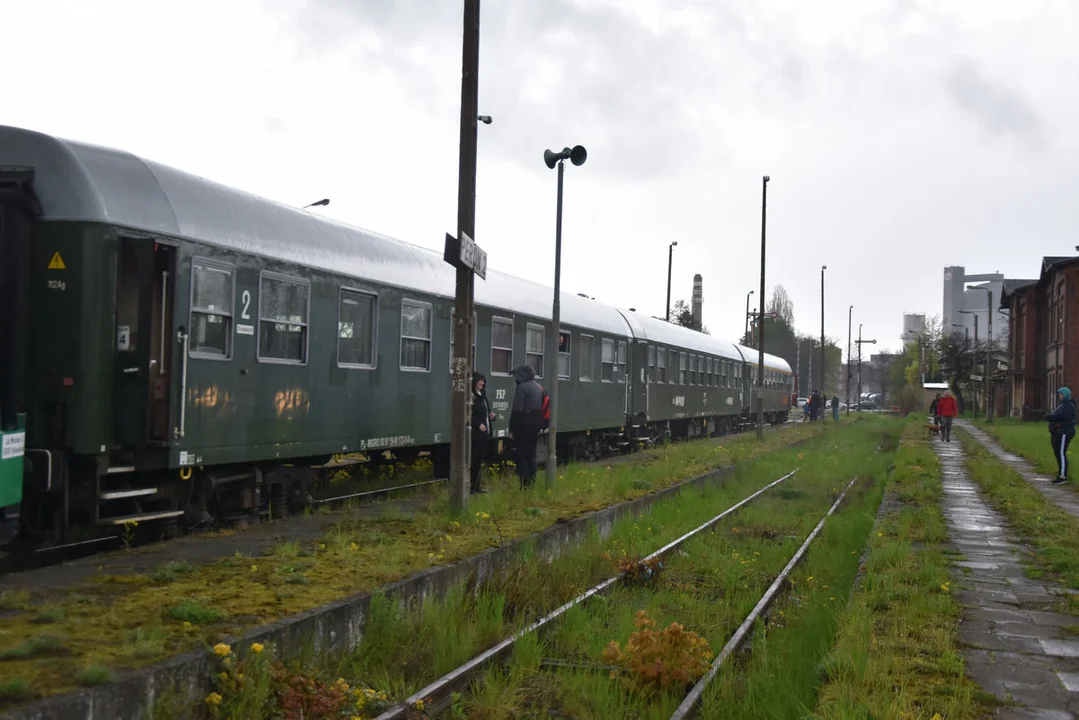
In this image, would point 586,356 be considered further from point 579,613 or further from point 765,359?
point 765,359

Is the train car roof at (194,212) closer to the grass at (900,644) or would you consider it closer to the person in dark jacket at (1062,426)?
the grass at (900,644)

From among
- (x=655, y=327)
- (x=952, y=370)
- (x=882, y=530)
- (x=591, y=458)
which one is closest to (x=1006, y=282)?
(x=952, y=370)

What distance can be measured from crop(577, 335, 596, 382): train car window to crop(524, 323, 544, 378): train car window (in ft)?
5.14

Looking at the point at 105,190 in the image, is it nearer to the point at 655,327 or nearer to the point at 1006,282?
the point at 655,327

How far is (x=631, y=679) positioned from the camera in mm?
6316

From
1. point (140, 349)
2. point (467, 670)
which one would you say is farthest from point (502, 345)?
point (467, 670)

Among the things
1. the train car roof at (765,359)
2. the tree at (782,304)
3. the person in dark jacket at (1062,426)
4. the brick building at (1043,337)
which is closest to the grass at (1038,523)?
the person in dark jacket at (1062,426)

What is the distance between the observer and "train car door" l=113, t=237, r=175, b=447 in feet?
28.2

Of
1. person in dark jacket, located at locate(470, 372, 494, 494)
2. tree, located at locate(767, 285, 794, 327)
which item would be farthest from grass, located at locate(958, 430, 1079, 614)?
tree, located at locate(767, 285, 794, 327)

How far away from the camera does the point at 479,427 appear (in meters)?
13.5

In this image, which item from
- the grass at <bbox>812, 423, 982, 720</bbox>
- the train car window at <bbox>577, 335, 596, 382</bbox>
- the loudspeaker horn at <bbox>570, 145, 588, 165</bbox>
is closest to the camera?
the grass at <bbox>812, 423, 982, 720</bbox>

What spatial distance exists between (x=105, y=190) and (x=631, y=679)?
5.55m

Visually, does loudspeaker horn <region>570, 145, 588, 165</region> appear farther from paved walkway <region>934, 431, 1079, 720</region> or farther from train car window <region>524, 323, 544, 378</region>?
paved walkway <region>934, 431, 1079, 720</region>

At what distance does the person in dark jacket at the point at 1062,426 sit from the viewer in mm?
18344
